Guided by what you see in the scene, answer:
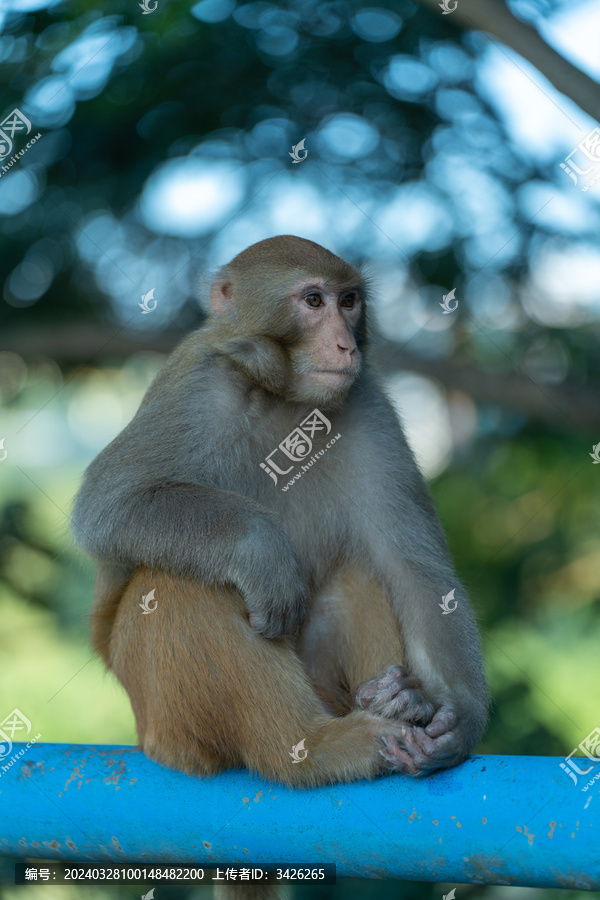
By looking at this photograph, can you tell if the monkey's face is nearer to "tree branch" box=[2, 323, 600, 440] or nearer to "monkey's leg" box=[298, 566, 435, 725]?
"monkey's leg" box=[298, 566, 435, 725]

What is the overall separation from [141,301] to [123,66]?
1489 millimetres

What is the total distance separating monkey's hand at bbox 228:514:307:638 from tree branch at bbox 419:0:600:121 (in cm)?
311

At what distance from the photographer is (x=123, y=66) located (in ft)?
16.8

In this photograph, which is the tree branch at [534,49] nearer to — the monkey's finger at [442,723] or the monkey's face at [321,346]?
the monkey's face at [321,346]

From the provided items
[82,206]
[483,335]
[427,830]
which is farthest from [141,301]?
[427,830]

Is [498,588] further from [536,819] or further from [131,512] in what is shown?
[536,819]

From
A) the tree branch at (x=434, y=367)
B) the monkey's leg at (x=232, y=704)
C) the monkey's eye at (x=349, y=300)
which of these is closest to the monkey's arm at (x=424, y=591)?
the monkey's leg at (x=232, y=704)

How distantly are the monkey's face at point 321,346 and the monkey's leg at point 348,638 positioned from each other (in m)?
0.76

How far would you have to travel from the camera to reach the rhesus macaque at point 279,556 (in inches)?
112

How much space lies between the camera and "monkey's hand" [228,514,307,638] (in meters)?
2.91

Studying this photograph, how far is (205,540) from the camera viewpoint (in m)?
2.97

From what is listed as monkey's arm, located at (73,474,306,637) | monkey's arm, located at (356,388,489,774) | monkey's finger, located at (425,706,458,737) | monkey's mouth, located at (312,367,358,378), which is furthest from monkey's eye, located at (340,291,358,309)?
monkey's finger, located at (425,706,458,737)

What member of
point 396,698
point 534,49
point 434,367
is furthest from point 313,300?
point 434,367

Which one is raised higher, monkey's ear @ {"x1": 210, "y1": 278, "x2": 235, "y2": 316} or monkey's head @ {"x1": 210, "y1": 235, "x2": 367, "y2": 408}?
monkey's head @ {"x1": 210, "y1": 235, "x2": 367, "y2": 408}
